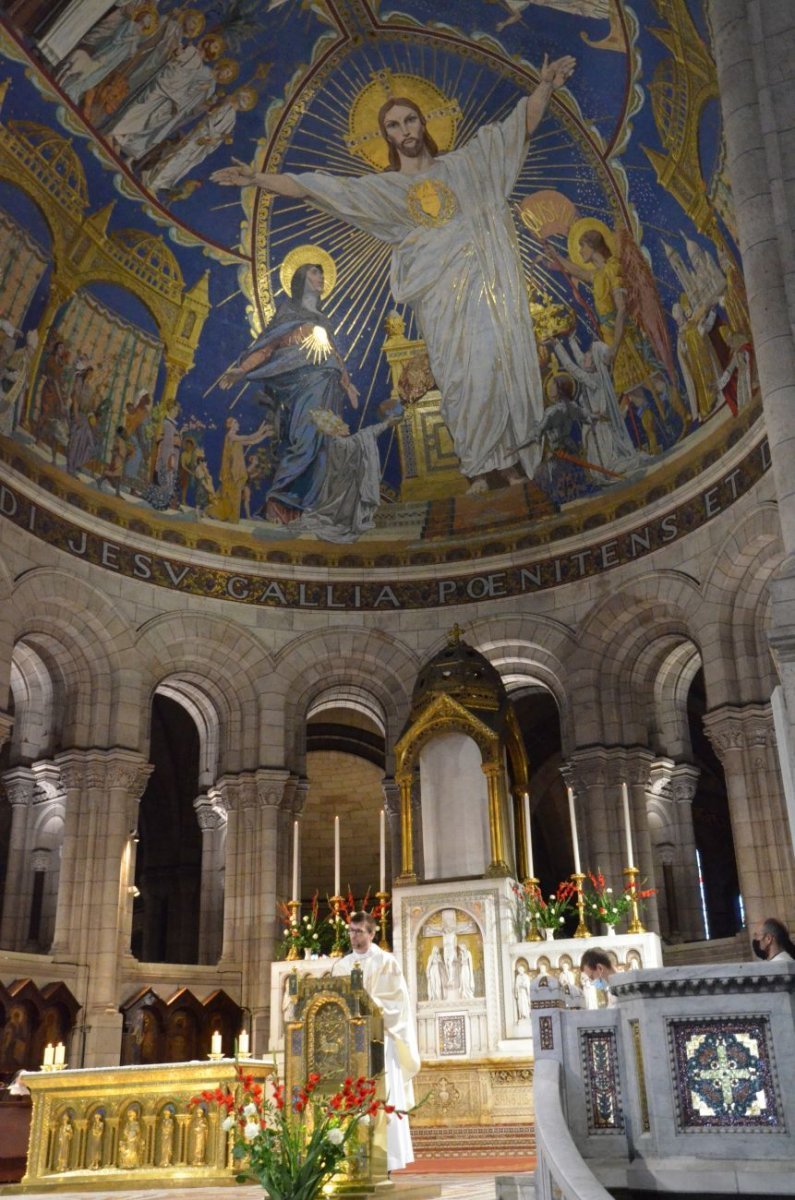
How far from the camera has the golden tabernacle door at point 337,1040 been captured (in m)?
8.72

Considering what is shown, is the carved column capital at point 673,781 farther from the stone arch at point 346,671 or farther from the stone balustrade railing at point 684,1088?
the stone balustrade railing at point 684,1088

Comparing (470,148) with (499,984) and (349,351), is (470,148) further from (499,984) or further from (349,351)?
(499,984)

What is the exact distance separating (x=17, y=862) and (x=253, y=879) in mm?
3627

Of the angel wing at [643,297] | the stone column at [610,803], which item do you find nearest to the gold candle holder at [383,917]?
the stone column at [610,803]

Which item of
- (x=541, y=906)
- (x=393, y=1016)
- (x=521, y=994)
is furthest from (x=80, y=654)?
(x=393, y=1016)

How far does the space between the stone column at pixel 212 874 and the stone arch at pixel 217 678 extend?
2.02ft

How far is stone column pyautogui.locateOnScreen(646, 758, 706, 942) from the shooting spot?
63.4 feet

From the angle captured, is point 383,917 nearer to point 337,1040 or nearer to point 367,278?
point 337,1040

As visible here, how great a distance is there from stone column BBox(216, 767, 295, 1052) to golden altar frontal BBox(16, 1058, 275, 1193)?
774 centimetres

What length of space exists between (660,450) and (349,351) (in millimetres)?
5795

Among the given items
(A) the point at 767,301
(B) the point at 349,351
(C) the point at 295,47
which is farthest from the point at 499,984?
(C) the point at 295,47

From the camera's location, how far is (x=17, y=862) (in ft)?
62.0

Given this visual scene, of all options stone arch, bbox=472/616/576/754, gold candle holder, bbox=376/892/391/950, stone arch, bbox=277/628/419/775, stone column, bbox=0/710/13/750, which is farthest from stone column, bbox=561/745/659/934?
stone column, bbox=0/710/13/750

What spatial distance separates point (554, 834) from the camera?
26781 millimetres
